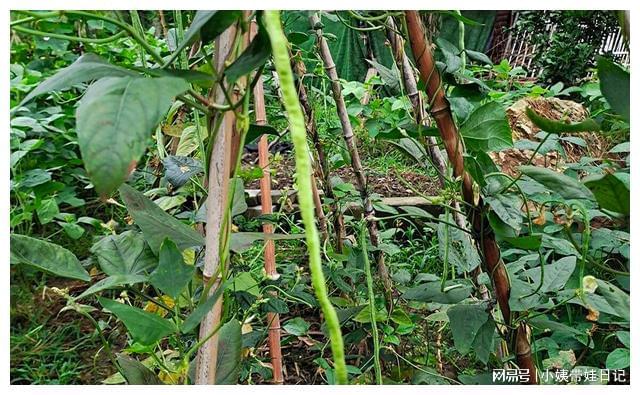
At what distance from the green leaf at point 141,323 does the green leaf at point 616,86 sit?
31 centimetres

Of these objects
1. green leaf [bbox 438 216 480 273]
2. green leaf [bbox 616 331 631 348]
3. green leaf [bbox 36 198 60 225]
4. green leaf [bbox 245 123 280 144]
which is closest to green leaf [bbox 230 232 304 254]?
green leaf [bbox 245 123 280 144]

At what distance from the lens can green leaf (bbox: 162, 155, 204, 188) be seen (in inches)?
26.0

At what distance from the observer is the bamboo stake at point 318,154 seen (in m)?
0.86

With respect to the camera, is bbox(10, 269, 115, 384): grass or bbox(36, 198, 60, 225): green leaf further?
bbox(36, 198, 60, 225): green leaf

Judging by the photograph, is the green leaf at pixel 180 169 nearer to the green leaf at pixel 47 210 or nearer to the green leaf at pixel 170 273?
the green leaf at pixel 170 273

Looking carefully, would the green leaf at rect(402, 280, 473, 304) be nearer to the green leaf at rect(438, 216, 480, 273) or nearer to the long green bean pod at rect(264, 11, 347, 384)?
the green leaf at rect(438, 216, 480, 273)

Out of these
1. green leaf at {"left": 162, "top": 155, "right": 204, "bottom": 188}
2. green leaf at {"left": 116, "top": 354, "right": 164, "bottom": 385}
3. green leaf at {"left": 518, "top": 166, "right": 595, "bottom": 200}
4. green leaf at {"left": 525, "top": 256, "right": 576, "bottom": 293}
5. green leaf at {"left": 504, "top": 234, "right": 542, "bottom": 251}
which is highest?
green leaf at {"left": 518, "top": 166, "right": 595, "bottom": 200}

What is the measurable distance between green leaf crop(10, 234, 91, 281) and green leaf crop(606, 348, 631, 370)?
588 millimetres

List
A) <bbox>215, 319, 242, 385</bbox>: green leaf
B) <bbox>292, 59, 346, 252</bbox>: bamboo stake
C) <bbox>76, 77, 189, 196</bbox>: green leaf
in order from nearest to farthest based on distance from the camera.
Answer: <bbox>76, 77, 189, 196</bbox>: green leaf → <bbox>215, 319, 242, 385</bbox>: green leaf → <bbox>292, 59, 346, 252</bbox>: bamboo stake

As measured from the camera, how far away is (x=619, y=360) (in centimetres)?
73

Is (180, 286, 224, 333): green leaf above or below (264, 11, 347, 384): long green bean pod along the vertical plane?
below

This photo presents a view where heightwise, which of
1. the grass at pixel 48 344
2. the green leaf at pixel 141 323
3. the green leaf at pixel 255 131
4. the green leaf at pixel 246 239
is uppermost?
the green leaf at pixel 255 131

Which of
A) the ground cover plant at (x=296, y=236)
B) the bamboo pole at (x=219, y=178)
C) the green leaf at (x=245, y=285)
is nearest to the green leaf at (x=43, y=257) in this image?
the ground cover plant at (x=296, y=236)
